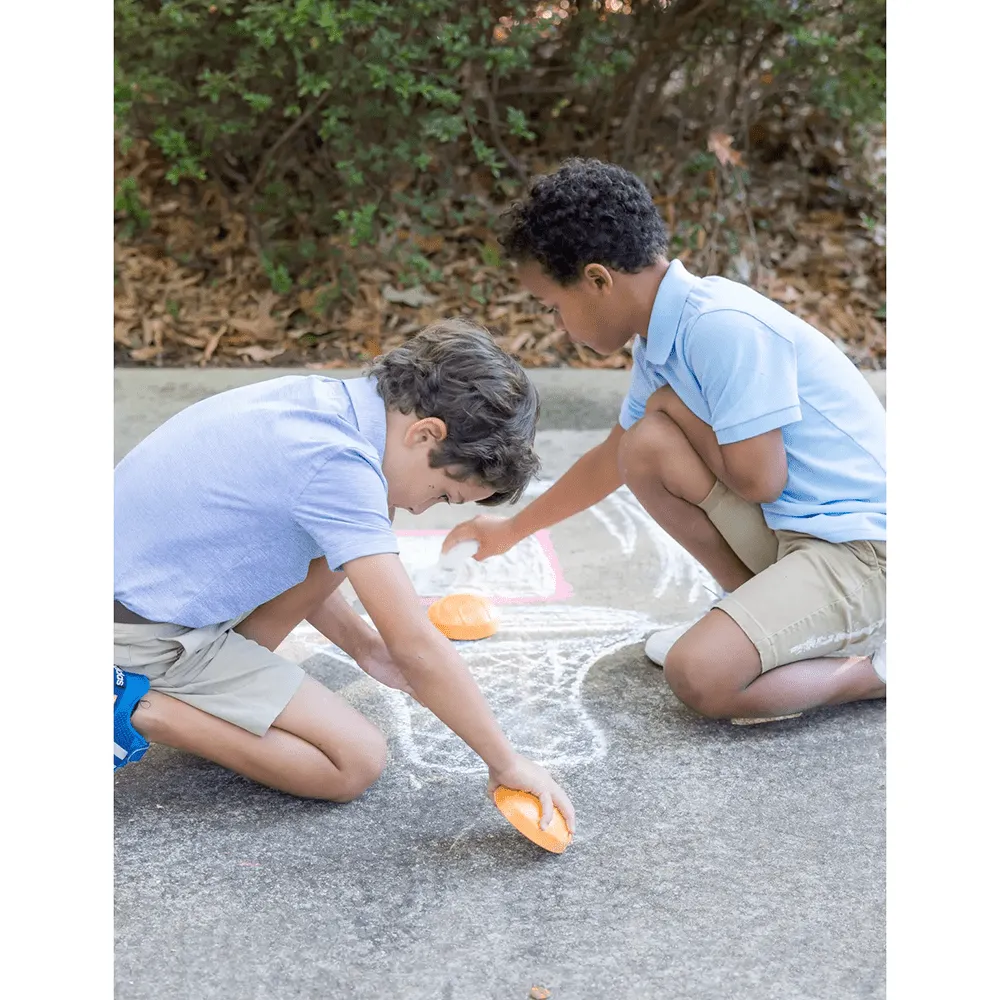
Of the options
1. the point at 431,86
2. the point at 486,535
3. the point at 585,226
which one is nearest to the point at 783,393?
the point at 585,226

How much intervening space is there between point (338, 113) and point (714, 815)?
12.9 feet

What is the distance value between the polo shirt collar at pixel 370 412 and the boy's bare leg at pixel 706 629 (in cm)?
73

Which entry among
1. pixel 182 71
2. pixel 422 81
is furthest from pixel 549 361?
pixel 182 71

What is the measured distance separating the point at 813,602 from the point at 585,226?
2.82ft

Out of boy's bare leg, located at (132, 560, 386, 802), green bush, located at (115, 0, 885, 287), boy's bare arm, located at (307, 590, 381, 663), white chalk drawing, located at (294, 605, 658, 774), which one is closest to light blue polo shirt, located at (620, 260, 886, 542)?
white chalk drawing, located at (294, 605, 658, 774)

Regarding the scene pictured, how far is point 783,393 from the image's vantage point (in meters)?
2.31

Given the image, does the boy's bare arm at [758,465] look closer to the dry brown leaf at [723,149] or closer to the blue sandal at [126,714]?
the blue sandal at [126,714]

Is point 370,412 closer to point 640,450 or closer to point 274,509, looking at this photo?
point 274,509

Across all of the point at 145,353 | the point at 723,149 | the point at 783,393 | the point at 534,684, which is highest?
the point at 783,393

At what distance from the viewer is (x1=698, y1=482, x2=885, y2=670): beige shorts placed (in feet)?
7.68

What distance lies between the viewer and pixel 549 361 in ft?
17.6

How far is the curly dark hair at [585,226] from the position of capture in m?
2.42
